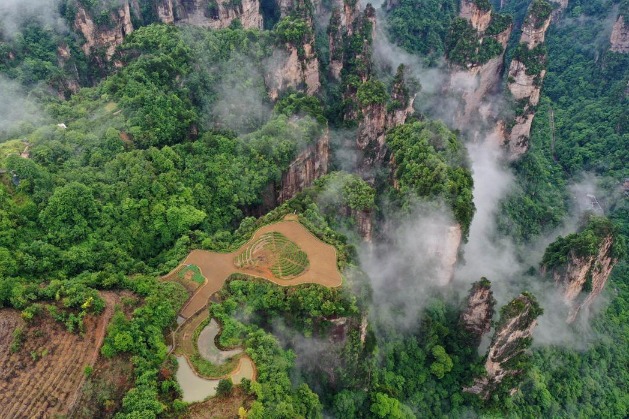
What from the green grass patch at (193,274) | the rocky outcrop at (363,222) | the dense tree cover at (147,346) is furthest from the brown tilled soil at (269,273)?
the rocky outcrop at (363,222)

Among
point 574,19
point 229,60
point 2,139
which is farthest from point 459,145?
point 574,19

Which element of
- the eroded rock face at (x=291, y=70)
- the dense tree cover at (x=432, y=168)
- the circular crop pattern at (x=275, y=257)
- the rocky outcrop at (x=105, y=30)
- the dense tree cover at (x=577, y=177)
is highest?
the rocky outcrop at (x=105, y=30)

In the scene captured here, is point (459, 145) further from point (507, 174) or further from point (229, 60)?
point (229, 60)

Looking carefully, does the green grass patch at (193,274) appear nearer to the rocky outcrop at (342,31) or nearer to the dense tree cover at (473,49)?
the rocky outcrop at (342,31)

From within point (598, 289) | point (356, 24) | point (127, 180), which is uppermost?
point (356, 24)

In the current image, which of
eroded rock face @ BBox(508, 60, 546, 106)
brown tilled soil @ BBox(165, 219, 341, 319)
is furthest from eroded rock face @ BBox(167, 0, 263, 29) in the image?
brown tilled soil @ BBox(165, 219, 341, 319)

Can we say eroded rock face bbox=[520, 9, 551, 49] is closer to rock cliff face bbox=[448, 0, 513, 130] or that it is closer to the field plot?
rock cliff face bbox=[448, 0, 513, 130]
